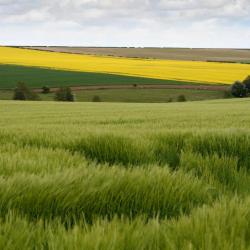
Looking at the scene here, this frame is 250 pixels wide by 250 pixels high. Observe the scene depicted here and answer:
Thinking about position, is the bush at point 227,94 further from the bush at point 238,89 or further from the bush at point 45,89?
the bush at point 45,89

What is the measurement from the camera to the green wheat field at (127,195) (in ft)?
5.72

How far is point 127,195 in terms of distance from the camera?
105 inches

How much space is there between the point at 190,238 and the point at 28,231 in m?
0.56

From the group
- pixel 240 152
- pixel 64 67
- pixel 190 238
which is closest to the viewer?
pixel 190 238

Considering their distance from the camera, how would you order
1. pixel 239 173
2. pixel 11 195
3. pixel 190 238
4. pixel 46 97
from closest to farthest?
pixel 190 238, pixel 11 195, pixel 239 173, pixel 46 97

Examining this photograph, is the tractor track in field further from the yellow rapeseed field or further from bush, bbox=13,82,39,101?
bush, bbox=13,82,39,101

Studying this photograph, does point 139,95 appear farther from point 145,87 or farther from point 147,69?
point 147,69

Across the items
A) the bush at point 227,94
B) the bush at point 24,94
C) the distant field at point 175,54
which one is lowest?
the bush at point 24,94

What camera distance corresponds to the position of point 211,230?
1.82m

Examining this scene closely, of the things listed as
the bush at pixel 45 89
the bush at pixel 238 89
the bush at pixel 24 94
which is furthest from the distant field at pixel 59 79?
the bush at pixel 238 89

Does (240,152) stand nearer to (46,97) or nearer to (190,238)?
(190,238)

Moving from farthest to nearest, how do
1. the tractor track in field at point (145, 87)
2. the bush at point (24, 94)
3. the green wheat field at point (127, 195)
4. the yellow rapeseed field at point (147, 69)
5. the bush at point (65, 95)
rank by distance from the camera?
the yellow rapeseed field at point (147, 69) < the tractor track in field at point (145, 87) < the bush at point (24, 94) < the bush at point (65, 95) < the green wheat field at point (127, 195)

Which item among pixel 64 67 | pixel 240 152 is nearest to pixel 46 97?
pixel 64 67

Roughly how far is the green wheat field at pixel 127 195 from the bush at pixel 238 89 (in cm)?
5574
